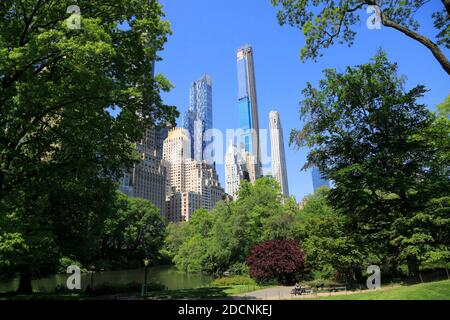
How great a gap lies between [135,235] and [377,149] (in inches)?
2217

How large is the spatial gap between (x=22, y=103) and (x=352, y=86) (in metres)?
20.0

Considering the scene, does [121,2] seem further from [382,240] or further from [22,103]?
[382,240]

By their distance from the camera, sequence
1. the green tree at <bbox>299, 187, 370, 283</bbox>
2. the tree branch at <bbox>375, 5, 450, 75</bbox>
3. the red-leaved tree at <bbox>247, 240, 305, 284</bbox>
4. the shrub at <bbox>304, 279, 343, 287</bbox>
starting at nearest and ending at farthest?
the tree branch at <bbox>375, 5, 450, 75</bbox>, the green tree at <bbox>299, 187, 370, 283</bbox>, the shrub at <bbox>304, 279, 343, 287</bbox>, the red-leaved tree at <bbox>247, 240, 305, 284</bbox>

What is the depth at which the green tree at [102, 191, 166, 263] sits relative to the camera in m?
65.0

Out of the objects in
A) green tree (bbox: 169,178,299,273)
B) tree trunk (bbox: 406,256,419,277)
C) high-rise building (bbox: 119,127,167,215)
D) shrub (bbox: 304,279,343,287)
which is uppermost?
high-rise building (bbox: 119,127,167,215)

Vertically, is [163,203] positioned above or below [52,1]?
above

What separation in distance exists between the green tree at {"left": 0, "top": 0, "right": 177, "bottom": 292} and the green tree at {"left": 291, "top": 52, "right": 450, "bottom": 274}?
13255mm

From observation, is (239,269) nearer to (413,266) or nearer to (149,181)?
(413,266)

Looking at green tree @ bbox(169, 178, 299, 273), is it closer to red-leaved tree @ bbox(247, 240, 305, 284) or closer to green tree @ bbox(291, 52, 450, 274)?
red-leaved tree @ bbox(247, 240, 305, 284)

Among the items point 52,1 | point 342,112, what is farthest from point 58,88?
point 342,112

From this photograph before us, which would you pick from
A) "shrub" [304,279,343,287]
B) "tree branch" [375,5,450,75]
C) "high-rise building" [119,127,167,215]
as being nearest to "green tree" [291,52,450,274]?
"shrub" [304,279,343,287]

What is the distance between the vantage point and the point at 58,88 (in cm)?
1188

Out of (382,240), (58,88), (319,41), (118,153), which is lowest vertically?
(382,240)
